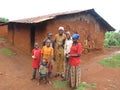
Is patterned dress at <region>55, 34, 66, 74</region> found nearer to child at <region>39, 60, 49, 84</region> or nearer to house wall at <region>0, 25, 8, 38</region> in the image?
child at <region>39, 60, 49, 84</region>

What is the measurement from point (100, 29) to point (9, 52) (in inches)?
242

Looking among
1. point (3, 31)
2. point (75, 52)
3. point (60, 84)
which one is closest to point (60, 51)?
point (75, 52)

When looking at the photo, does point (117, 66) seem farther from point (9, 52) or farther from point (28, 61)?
point (9, 52)

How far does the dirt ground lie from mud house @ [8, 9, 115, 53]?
1059mm

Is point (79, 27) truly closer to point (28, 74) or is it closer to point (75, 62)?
point (28, 74)

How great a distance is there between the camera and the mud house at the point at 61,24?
44.3 ft

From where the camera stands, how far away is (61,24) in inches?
554

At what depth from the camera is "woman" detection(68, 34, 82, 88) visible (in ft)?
30.0

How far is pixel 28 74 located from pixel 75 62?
262cm

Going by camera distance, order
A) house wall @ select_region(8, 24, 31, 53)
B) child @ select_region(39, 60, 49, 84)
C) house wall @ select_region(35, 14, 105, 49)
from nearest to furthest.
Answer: child @ select_region(39, 60, 49, 84), house wall @ select_region(35, 14, 105, 49), house wall @ select_region(8, 24, 31, 53)

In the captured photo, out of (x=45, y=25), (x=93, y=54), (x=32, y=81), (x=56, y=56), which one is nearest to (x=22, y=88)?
(x=32, y=81)

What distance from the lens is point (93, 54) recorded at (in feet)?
53.2

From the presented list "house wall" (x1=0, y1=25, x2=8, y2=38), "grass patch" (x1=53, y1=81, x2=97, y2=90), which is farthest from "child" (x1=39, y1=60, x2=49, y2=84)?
"house wall" (x1=0, y1=25, x2=8, y2=38)

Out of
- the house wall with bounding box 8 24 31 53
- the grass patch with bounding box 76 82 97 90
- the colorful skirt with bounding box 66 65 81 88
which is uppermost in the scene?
the house wall with bounding box 8 24 31 53
